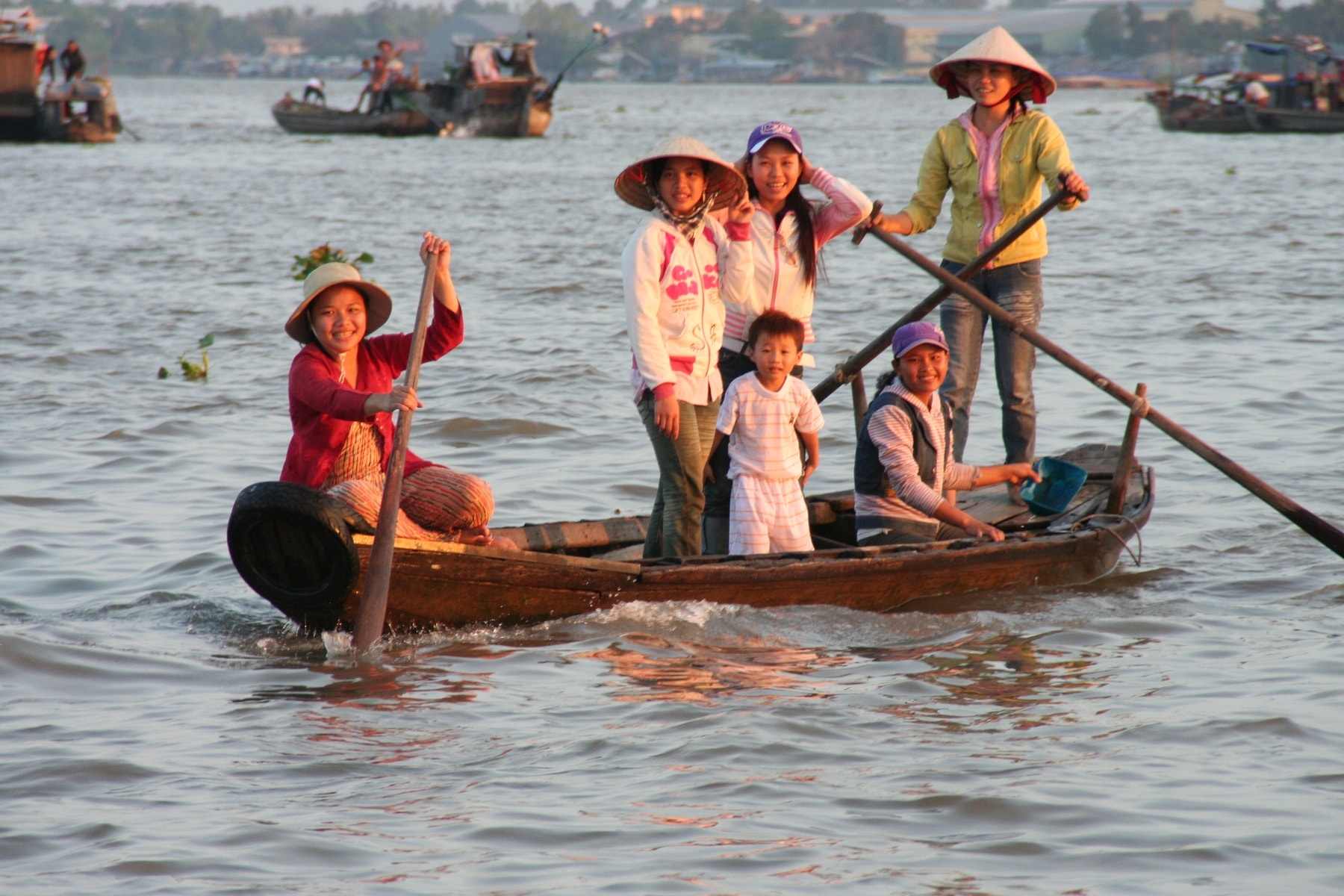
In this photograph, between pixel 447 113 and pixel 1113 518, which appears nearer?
pixel 1113 518

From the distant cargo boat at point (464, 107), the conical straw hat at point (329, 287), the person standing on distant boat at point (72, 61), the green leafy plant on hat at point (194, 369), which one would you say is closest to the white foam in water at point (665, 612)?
the conical straw hat at point (329, 287)

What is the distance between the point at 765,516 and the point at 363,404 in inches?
56.3

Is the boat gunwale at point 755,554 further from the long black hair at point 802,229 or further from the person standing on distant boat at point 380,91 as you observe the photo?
the person standing on distant boat at point 380,91

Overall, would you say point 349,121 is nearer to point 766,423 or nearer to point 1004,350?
point 1004,350

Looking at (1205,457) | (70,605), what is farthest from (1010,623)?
(70,605)

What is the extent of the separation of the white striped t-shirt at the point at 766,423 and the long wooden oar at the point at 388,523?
3.41 feet

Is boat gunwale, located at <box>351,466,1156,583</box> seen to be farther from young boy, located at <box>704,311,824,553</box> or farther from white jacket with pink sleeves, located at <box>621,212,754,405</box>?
white jacket with pink sleeves, located at <box>621,212,754,405</box>

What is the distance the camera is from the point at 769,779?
3.96 metres

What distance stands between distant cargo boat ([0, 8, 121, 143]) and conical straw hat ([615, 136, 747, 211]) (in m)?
27.6

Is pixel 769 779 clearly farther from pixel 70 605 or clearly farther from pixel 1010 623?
pixel 70 605

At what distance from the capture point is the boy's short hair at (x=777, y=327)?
16.5ft

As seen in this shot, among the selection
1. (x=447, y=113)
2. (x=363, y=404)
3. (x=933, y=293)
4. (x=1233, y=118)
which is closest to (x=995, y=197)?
(x=933, y=293)

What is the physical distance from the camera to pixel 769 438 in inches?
201

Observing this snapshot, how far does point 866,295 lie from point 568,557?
9.51 meters
